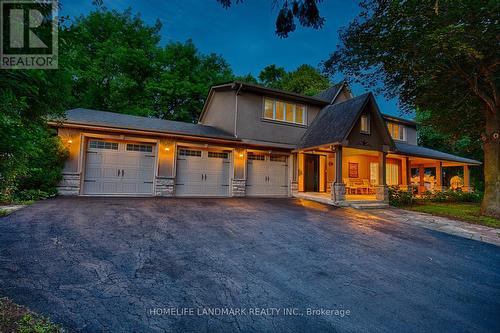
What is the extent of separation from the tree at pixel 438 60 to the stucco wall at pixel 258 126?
3631 mm

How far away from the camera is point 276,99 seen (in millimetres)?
12578

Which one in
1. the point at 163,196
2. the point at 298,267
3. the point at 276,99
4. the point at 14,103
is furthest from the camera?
the point at 276,99

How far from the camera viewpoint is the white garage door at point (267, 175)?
12156 millimetres

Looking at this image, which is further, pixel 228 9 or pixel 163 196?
pixel 163 196

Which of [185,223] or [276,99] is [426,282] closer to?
[185,223]

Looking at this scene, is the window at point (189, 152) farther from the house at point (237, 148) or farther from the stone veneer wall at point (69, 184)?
the stone veneer wall at point (69, 184)

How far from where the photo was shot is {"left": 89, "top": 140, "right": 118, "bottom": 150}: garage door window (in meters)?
9.52

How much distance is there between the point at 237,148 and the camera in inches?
460

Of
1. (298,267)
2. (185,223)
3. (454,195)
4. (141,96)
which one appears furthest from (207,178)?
(454,195)

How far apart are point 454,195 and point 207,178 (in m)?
16.6

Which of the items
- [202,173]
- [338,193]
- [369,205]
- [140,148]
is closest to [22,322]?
[140,148]

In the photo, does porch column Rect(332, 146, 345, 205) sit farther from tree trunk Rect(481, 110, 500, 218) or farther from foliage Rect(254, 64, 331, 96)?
foliage Rect(254, 64, 331, 96)

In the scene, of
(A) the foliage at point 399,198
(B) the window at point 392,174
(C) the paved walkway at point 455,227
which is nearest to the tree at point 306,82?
(B) the window at point 392,174

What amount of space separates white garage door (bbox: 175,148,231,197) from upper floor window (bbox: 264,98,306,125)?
3.38m
